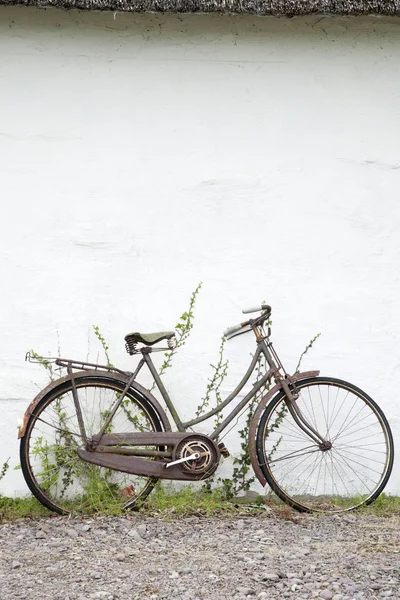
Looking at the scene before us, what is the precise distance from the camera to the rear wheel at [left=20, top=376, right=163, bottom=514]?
5219 mm

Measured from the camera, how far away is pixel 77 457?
5.33m

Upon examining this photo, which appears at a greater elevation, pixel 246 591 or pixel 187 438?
pixel 187 438

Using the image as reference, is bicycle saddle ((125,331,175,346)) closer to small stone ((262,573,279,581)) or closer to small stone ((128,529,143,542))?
small stone ((128,529,143,542))

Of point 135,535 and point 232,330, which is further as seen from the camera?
point 232,330

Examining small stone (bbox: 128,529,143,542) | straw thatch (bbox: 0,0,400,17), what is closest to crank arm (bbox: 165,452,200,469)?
small stone (bbox: 128,529,143,542)

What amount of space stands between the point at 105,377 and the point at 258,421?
3.09 ft

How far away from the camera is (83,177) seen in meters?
5.50

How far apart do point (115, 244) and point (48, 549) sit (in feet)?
6.30

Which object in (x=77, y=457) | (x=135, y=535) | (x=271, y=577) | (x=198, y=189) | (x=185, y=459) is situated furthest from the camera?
(x=198, y=189)

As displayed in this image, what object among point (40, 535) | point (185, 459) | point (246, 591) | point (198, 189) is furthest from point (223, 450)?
point (198, 189)

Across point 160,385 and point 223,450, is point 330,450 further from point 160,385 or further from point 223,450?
point 160,385

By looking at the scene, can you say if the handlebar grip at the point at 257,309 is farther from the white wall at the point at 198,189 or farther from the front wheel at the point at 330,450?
the front wheel at the point at 330,450

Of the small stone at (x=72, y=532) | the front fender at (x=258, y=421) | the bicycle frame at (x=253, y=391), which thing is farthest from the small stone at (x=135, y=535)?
the front fender at (x=258, y=421)

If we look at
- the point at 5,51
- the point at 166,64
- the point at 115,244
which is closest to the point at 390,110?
the point at 166,64
